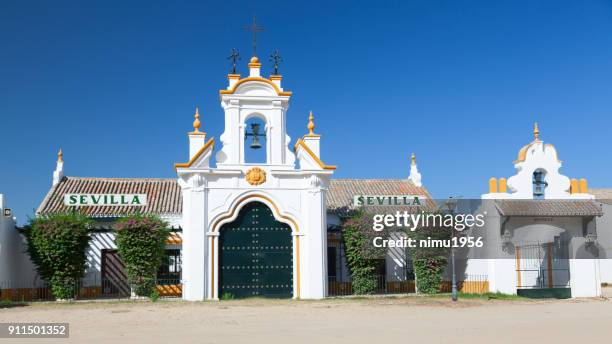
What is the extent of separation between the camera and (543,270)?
27.1 m

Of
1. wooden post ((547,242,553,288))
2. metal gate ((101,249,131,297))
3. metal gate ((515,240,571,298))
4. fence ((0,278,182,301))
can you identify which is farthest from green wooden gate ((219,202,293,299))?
wooden post ((547,242,553,288))

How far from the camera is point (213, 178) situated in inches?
976

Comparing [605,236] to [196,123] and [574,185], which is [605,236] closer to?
[574,185]

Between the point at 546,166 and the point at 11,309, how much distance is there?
20.6 metres

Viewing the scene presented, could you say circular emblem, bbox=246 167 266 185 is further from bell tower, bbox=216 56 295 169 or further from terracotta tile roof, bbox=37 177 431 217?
terracotta tile roof, bbox=37 177 431 217

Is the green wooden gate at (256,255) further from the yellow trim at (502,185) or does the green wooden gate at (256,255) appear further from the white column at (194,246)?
the yellow trim at (502,185)

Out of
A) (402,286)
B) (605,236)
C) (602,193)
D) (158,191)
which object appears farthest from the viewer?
(602,193)

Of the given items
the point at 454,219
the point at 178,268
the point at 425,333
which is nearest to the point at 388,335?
the point at 425,333

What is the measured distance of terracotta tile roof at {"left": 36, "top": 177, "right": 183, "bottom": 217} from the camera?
30703mm

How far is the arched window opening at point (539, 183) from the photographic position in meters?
26.6

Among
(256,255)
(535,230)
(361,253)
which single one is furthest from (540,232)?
(256,255)

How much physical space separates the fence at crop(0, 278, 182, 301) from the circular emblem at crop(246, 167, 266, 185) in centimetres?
581

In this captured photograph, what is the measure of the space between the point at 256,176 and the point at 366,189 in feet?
38.9

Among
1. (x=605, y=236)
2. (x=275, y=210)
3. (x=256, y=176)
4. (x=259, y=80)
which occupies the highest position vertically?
(x=259, y=80)
